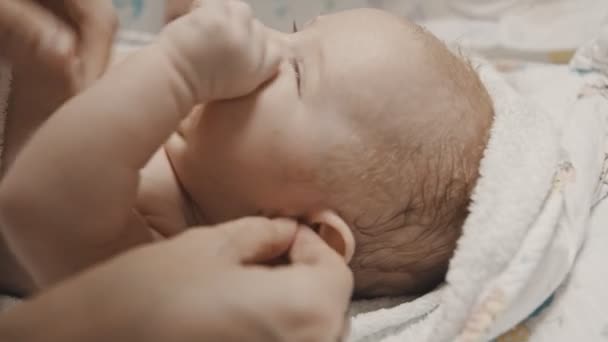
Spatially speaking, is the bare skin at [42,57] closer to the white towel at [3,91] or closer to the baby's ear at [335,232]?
the white towel at [3,91]

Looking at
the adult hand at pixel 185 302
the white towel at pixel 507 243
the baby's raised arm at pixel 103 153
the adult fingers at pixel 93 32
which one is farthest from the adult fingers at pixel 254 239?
the adult fingers at pixel 93 32

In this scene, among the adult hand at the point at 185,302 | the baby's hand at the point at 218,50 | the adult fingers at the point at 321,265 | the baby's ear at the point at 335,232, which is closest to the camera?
the adult hand at the point at 185,302

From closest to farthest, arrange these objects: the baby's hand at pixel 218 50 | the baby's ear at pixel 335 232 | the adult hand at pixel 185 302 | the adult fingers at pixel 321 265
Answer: the adult hand at pixel 185 302
the adult fingers at pixel 321 265
the baby's hand at pixel 218 50
the baby's ear at pixel 335 232

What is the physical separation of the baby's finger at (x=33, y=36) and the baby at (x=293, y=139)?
14cm

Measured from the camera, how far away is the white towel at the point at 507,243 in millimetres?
852

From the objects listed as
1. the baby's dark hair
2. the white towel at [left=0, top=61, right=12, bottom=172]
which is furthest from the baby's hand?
the white towel at [left=0, top=61, right=12, bottom=172]

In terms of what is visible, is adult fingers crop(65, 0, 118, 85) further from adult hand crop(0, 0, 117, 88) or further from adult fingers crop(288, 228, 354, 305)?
adult fingers crop(288, 228, 354, 305)

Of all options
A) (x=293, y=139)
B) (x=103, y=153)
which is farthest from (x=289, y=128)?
(x=103, y=153)

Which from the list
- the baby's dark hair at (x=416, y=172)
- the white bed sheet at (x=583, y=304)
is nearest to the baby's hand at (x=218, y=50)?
the baby's dark hair at (x=416, y=172)

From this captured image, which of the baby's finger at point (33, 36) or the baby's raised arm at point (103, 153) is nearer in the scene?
the baby's raised arm at point (103, 153)

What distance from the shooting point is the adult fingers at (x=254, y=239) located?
62 centimetres

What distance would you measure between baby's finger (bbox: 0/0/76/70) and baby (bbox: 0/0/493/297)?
0.14 metres

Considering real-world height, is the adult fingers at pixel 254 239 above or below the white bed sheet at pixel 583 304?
above

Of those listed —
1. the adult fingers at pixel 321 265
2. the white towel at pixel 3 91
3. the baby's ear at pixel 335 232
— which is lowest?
the baby's ear at pixel 335 232
